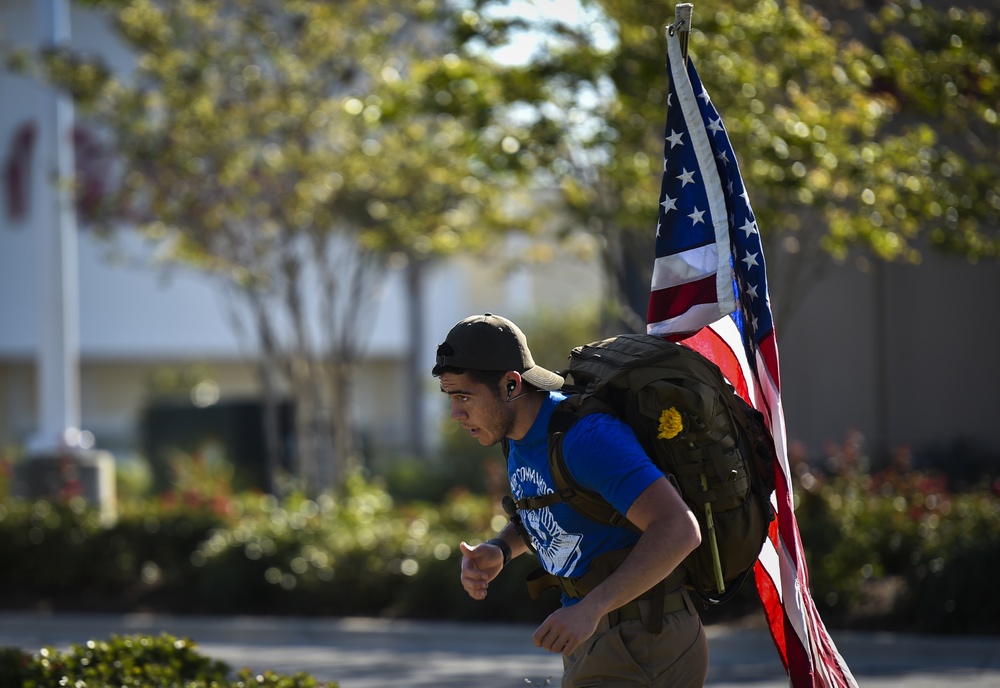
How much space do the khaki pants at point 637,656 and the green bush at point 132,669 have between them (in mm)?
1664

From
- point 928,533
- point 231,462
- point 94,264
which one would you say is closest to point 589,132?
point 928,533

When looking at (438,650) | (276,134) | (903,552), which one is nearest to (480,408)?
(438,650)

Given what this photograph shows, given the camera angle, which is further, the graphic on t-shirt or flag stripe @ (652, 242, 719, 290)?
flag stripe @ (652, 242, 719, 290)

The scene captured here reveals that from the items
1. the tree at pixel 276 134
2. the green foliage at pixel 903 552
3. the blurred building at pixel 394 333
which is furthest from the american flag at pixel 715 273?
the blurred building at pixel 394 333

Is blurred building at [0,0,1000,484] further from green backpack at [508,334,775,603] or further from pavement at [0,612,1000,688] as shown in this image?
green backpack at [508,334,775,603]

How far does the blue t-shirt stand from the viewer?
320cm

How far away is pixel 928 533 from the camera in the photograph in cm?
948

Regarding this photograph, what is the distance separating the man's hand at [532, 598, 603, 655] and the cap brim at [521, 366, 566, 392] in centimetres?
67

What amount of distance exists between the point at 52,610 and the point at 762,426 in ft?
30.6

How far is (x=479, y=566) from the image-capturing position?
12.3 feet

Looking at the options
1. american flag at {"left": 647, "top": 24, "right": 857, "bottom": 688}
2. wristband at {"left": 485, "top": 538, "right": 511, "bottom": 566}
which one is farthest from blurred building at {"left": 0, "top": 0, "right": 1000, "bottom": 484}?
wristband at {"left": 485, "top": 538, "right": 511, "bottom": 566}

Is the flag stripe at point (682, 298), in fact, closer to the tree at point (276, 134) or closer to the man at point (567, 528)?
the man at point (567, 528)

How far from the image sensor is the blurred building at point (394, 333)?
15242mm

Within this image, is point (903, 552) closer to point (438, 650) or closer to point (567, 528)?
point (438, 650)
